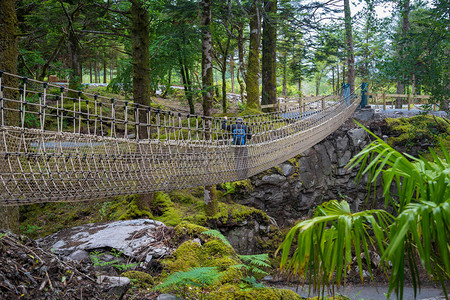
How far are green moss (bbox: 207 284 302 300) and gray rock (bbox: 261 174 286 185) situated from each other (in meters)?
5.17

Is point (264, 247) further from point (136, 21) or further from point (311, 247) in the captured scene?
point (311, 247)

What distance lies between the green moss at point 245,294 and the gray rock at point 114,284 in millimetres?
562

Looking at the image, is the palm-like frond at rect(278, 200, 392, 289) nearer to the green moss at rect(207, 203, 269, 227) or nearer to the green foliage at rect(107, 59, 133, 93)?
the green moss at rect(207, 203, 269, 227)

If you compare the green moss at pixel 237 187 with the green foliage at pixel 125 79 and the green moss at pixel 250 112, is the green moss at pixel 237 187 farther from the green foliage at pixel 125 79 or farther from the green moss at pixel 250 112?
the green foliage at pixel 125 79

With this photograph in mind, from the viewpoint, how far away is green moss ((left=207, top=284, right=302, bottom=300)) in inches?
84.0

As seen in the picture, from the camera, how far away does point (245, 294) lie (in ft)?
7.05

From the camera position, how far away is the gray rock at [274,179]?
7.46 m

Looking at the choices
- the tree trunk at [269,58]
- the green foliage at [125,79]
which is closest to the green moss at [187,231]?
the green foliage at [125,79]

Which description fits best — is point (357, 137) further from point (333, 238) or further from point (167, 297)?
point (333, 238)

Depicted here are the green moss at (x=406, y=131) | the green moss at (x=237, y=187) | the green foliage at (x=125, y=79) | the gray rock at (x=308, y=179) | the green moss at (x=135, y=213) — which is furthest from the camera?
the gray rock at (x=308, y=179)

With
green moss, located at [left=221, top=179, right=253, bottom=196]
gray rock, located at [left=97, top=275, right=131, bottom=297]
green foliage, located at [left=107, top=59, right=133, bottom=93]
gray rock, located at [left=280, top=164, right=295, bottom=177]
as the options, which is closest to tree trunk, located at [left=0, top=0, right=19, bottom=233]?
gray rock, located at [left=97, top=275, right=131, bottom=297]

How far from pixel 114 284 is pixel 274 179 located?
19.0 ft

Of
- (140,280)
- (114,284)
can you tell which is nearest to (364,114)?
(140,280)

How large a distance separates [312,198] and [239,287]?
273 inches
